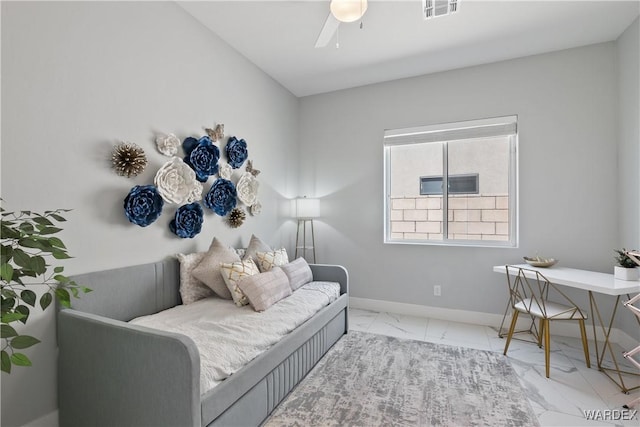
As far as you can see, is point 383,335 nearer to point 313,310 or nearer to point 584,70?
point 313,310

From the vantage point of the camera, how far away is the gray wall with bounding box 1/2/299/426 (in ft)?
5.09

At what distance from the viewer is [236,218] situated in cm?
302

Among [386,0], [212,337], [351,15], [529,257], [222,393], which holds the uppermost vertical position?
[386,0]

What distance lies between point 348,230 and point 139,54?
2792 millimetres

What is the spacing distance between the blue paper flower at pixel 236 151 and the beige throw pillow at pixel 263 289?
1.19 m

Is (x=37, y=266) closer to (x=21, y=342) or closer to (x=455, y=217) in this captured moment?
(x=21, y=342)

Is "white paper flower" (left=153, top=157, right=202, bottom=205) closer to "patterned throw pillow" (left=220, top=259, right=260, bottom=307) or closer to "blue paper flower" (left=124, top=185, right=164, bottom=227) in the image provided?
"blue paper flower" (left=124, top=185, right=164, bottom=227)

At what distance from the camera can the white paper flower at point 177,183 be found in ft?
7.32

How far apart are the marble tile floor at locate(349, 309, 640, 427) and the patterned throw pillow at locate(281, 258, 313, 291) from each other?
774 millimetres

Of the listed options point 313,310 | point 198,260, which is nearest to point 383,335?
point 313,310

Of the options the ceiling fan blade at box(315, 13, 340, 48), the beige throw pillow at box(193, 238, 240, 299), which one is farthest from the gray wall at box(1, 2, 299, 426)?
the ceiling fan blade at box(315, 13, 340, 48)

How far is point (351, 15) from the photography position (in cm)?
189

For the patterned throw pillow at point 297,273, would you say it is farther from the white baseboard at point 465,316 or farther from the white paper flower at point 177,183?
the white baseboard at point 465,316

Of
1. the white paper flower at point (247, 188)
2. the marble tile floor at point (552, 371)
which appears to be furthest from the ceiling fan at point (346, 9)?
the marble tile floor at point (552, 371)
